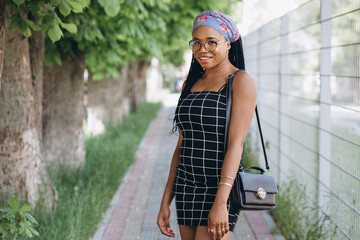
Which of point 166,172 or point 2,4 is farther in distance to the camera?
point 166,172

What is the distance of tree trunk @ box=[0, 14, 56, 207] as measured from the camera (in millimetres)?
4895

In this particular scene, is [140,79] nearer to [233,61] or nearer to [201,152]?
[233,61]

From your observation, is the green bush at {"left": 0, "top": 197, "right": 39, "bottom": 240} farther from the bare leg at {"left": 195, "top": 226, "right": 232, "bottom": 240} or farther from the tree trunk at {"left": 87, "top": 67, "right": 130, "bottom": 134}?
the tree trunk at {"left": 87, "top": 67, "right": 130, "bottom": 134}

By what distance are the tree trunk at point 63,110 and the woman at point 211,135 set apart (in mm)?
5189

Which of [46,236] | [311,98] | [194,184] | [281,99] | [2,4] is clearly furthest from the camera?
[281,99]

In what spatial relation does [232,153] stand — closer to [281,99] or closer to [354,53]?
[354,53]

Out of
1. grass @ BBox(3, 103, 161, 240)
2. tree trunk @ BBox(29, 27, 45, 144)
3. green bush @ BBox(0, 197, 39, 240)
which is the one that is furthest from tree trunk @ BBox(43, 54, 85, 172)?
green bush @ BBox(0, 197, 39, 240)

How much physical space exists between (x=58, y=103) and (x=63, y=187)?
1681mm

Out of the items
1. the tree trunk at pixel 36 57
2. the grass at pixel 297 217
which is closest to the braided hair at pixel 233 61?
the grass at pixel 297 217

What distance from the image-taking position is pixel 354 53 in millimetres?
3723

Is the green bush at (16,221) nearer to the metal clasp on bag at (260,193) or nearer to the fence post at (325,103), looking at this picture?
the metal clasp on bag at (260,193)

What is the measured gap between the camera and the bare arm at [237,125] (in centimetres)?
248

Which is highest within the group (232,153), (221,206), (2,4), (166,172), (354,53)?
(2,4)

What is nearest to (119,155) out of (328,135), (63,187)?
(63,187)
